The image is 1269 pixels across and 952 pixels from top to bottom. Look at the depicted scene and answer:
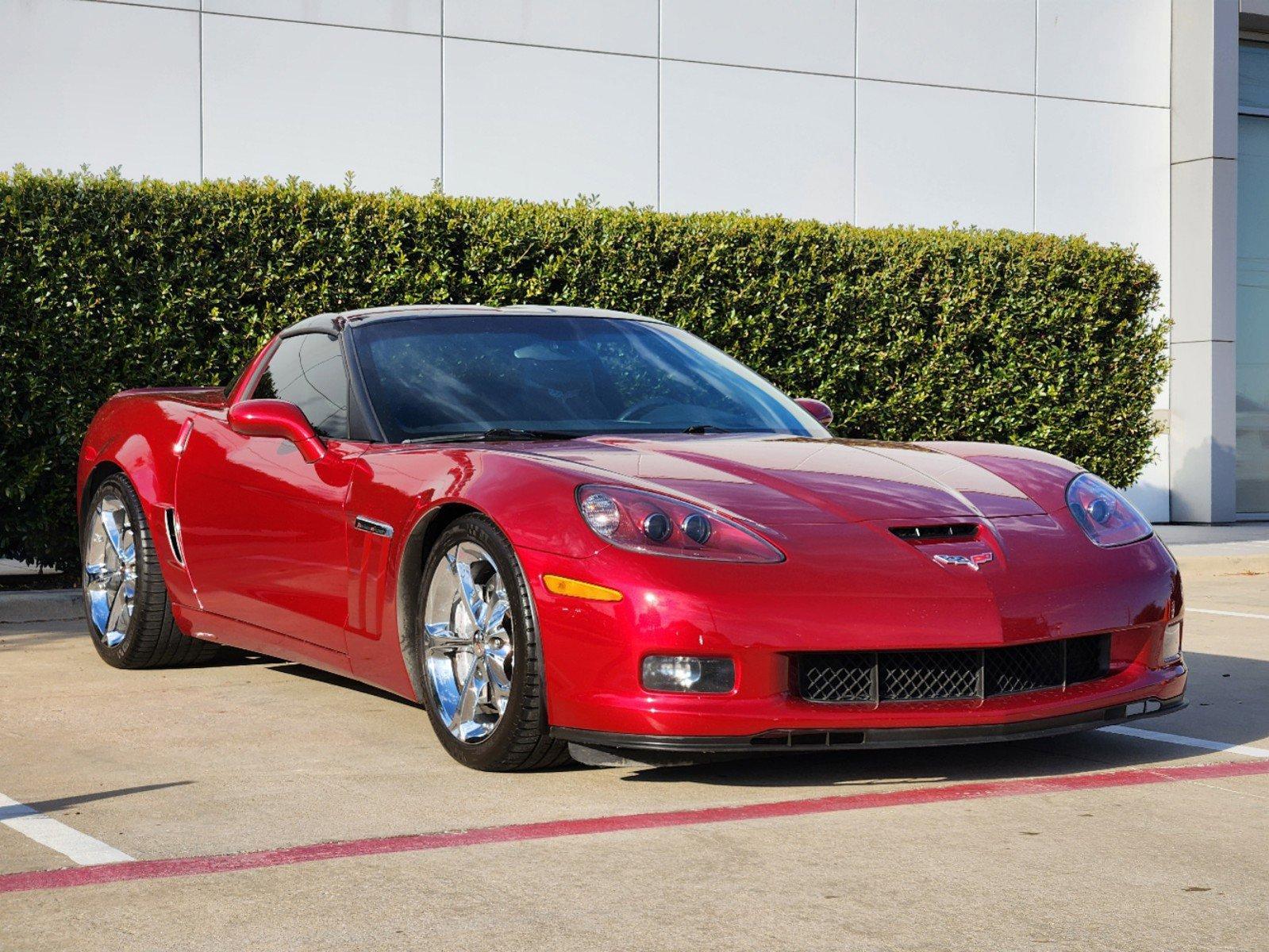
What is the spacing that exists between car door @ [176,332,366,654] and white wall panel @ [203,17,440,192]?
6.27 metres

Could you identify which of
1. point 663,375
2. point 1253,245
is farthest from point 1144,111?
point 663,375

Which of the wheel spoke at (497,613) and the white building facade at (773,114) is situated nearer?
the wheel spoke at (497,613)

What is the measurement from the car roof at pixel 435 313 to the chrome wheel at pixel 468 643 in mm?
1432

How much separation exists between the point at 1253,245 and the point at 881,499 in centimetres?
1403

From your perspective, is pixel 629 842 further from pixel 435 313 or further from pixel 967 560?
pixel 435 313

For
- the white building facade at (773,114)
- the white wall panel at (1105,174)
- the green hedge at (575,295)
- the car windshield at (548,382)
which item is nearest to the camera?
the car windshield at (548,382)

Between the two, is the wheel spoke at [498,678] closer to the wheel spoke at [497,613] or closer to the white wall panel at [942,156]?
the wheel spoke at [497,613]

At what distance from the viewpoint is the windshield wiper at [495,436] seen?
17.7 feet

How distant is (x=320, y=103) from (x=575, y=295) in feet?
9.87

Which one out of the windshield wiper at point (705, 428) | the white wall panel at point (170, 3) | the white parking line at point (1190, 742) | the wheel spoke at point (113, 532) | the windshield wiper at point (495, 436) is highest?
the white wall panel at point (170, 3)

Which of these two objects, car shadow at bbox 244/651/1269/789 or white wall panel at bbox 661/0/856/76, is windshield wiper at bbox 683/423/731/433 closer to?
car shadow at bbox 244/651/1269/789

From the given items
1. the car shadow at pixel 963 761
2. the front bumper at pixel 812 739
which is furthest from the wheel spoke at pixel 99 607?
the front bumper at pixel 812 739

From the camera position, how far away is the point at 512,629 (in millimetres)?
4695

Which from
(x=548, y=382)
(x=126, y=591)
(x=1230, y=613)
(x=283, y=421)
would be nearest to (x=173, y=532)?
(x=126, y=591)
